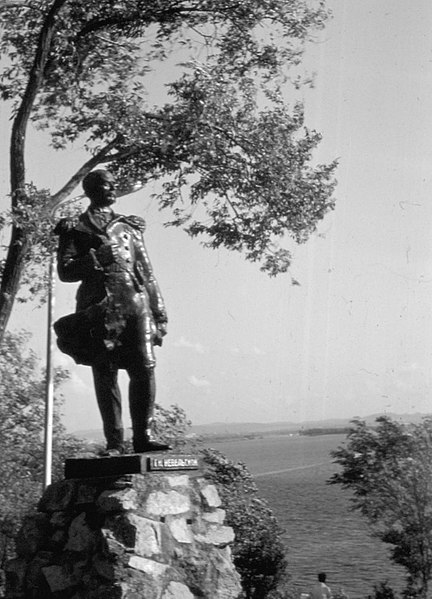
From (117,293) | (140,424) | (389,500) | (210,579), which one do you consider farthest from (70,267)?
(389,500)

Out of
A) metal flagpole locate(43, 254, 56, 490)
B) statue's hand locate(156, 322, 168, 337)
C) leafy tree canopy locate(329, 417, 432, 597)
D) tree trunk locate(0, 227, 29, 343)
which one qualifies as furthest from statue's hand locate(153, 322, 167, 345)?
leafy tree canopy locate(329, 417, 432, 597)

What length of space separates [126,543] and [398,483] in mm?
15444

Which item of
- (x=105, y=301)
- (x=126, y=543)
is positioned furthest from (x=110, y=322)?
(x=126, y=543)

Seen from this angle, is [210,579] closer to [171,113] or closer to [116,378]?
[116,378]

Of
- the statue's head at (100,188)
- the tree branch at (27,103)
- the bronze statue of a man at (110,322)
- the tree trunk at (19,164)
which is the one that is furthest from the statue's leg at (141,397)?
the tree branch at (27,103)

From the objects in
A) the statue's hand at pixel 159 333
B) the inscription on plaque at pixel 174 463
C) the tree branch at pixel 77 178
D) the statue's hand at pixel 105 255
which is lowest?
the inscription on plaque at pixel 174 463

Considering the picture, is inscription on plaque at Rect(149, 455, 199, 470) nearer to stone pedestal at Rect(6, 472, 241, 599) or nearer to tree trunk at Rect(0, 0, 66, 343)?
stone pedestal at Rect(6, 472, 241, 599)

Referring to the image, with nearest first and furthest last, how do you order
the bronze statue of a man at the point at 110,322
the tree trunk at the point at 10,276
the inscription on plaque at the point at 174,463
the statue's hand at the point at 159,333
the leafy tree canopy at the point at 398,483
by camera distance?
the inscription on plaque at the point at 174,463, the bronze statue of a man at the point at 110,322, the statue's hand at the point at 159,333, the tree trunk at the point at 10,276, the leafy tree canopy at the point at 398,483

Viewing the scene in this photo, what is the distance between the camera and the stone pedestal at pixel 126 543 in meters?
7.95

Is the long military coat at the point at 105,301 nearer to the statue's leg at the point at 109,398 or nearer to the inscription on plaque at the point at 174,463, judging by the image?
the statue's leg at the point at 109,398

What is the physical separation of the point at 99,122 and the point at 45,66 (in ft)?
3.84

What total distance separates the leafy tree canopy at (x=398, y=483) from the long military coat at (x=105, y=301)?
46.8 ft

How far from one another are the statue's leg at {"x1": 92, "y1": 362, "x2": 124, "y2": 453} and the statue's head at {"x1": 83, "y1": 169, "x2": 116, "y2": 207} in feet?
4.28

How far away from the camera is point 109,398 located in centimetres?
879
